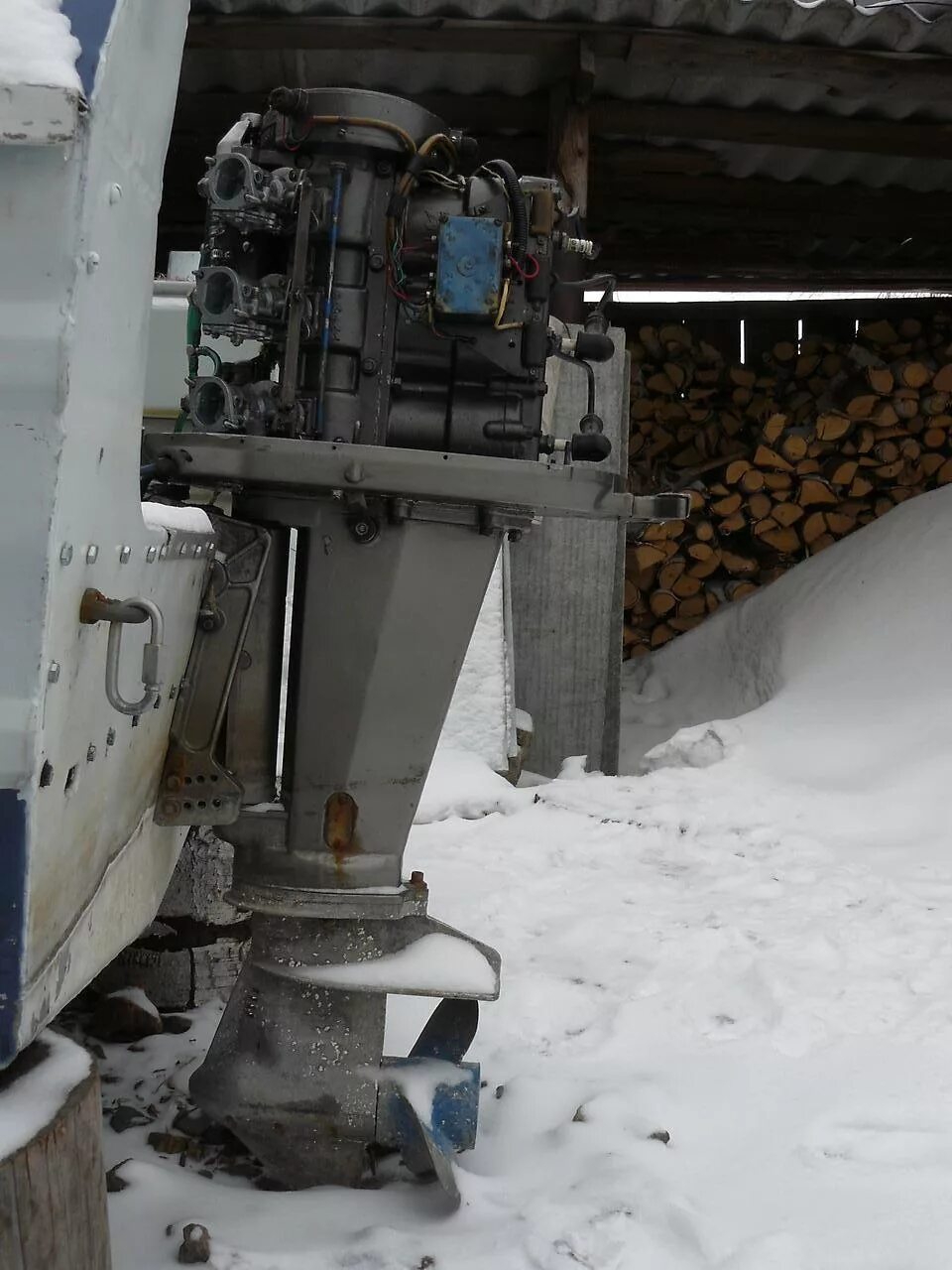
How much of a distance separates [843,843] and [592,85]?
254cm

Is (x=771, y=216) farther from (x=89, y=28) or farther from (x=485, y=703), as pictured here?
(x=89, y=28)

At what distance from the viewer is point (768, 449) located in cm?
549

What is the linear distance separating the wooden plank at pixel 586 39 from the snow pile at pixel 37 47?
3169 millimetres

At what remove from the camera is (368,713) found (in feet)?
5.23

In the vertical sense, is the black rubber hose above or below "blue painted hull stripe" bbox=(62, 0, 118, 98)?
above

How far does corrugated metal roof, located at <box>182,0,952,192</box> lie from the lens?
12.2ft

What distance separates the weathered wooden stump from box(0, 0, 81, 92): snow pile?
0.83 meters

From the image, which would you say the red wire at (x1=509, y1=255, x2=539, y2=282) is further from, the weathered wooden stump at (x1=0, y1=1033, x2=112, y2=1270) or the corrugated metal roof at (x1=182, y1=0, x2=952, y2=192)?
the corrugated metal roof at (x1=182, y1=0, x2=952, y2=192)

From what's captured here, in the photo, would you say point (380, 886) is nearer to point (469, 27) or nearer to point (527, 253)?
point (527, 253)

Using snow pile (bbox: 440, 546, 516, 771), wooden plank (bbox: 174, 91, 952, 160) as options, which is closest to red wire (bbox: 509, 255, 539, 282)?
snow pile (bbox: 440, 546, 516, 771)

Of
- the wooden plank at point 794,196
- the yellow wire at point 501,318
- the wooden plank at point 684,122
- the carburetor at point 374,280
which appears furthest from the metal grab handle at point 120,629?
the wooden plank at point 794,196

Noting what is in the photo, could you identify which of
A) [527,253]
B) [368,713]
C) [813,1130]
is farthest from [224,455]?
[813,1130]

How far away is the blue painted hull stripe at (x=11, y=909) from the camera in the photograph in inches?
38.2

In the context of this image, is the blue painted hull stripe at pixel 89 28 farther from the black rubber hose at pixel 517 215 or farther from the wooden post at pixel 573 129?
the wooden post at pixel 573 129
